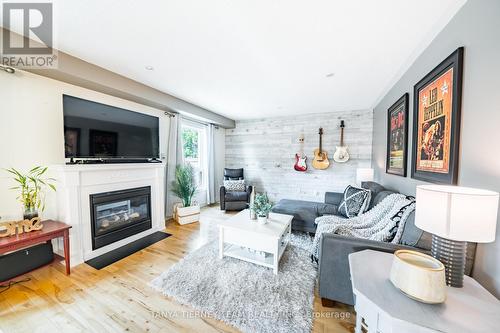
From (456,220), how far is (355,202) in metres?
1.89

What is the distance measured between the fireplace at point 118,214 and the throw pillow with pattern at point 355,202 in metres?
3.02

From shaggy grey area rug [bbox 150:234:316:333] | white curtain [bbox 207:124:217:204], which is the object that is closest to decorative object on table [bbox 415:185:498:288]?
shaggy grey area rug [bbox 150:234:316:333]

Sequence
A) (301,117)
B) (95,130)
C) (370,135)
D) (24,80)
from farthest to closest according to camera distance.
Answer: (301,117)
(370,135)
(95,130)
(24,80)

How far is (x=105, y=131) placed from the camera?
2414 millimetres

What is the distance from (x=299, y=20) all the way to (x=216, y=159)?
3861 mm

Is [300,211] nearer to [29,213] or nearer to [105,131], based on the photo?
[105,131]

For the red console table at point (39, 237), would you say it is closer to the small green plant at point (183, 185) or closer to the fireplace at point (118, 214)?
the fireplace at point (118, 214)

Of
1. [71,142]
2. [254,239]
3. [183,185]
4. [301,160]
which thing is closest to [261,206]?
[254,239]

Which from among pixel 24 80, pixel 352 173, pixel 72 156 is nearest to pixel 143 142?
pixel 72 156

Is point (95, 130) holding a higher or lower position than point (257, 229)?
higher

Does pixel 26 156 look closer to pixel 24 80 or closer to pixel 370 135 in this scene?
pixel 24 80

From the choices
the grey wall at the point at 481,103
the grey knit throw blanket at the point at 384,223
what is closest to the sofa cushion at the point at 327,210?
the grey knit throw blanket at the point at 384,223

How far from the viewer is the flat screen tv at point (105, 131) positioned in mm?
2125

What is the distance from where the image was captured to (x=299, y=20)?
1.42 metres
